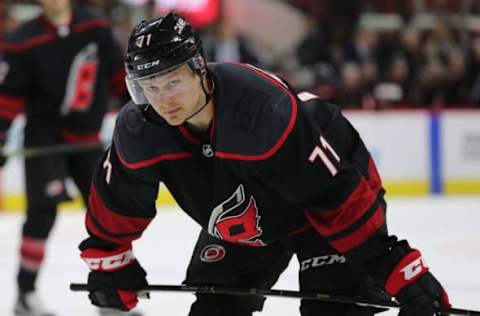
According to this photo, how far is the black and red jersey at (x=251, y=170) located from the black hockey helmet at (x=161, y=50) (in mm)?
85

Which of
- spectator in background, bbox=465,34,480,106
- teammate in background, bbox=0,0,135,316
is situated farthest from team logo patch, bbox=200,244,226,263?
spectator in background, bbox=465,34,480,106

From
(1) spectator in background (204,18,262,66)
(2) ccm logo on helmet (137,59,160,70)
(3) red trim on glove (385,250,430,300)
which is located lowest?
(1) spectator in background (204,18,262,66)

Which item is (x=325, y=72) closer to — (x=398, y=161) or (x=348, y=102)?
(x=348, y=102)

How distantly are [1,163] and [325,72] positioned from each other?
3.98 m

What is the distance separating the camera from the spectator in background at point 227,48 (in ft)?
23.1

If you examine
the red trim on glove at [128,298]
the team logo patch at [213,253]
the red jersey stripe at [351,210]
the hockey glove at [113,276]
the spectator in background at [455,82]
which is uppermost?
the red jersey stripe at [351,210]

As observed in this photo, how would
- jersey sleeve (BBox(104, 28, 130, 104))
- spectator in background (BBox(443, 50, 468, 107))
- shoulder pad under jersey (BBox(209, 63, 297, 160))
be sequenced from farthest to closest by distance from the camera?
spectator in background (BBox(443, 50, 468, 107))
jersey sleeve (BBox(104, 28, 130, 104))
shoulder pad under jersey (BBox(209, 63, 297, 160))

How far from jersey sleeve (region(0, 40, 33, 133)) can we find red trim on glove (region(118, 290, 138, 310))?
59.4 inches

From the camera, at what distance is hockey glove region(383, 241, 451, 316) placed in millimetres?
2049

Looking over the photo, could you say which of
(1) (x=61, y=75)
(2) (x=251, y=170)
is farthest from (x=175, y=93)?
(1) (x=61, y=75)

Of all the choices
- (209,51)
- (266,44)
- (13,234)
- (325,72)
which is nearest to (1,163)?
(13,234)

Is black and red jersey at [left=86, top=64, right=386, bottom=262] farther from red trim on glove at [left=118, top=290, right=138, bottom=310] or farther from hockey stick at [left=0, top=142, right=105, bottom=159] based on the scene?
hockey stick at [left=0, top=142, right=105, bottom=159]

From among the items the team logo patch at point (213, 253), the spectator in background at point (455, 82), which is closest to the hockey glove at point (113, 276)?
the team logo patch at point (213, 253)

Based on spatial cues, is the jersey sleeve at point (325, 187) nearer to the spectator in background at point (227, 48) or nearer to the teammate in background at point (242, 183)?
the teammate in background at point (242, 183)
